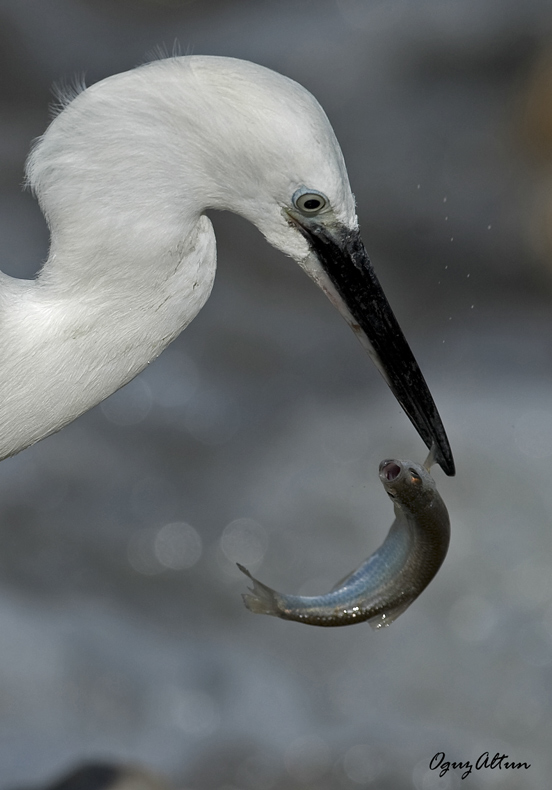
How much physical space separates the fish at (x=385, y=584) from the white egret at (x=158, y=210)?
0.34 m

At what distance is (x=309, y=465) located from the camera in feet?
14.3

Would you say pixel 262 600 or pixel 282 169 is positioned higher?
pixel 282 169

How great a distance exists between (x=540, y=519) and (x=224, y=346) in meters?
1.94

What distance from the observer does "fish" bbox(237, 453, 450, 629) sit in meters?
1.65

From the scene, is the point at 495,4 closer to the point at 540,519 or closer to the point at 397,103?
the point at 397,103

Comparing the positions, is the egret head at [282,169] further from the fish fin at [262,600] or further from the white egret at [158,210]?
the fish fin at [262,600]

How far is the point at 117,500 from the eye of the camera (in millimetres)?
4293

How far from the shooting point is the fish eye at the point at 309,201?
1348mm

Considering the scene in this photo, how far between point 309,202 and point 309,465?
3.05m

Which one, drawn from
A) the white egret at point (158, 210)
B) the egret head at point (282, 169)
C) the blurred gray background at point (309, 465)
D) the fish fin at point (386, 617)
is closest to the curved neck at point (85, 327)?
the white egret at point (158, 210)

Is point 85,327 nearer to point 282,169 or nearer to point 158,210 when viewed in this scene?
point 158,210

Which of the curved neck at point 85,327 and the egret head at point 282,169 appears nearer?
the egret head at point 282,169

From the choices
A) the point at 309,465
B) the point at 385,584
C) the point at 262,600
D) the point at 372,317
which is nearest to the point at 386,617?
the point at 385,584

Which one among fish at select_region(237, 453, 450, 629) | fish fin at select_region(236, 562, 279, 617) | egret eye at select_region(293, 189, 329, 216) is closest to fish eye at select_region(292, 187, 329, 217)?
egret eye at select_region(293, 189, 329, 216)
